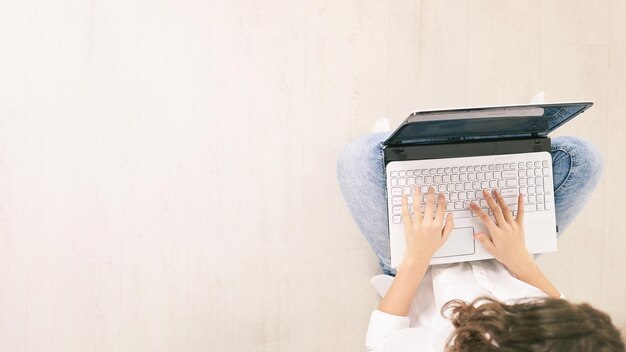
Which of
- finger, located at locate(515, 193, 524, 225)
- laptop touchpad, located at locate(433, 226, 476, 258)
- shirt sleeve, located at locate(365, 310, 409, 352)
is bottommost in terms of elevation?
shirt sleeve, located at locate(365, 310, 409, 352)

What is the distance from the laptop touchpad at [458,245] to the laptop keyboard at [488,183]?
0.03 m

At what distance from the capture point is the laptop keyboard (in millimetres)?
1009

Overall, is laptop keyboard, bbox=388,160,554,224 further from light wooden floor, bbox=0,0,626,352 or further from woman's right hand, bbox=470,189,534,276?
light wooden floor, bbox=0,0,626,352

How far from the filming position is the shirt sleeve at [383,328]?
3.01 feet

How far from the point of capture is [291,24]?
1.36 m

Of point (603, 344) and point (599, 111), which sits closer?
point (603, 344)

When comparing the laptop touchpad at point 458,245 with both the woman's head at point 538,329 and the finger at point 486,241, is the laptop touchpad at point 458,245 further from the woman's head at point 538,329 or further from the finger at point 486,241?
the woman's head at point 538,329

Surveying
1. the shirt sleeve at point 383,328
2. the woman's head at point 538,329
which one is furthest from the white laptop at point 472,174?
the woman's head at point 538,329

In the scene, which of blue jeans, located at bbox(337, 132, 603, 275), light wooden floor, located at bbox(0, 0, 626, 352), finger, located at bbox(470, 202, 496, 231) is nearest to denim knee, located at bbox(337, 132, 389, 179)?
blue jeans, located at bbox(337, 132, 603, 275)

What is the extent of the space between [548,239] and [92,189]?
108 cm

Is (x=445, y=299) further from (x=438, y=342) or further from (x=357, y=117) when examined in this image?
(x=357, y=117)

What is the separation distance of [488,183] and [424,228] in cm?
17

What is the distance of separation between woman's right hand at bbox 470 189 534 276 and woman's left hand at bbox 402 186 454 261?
3.0 inches

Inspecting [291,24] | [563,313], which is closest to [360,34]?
[291,24]
